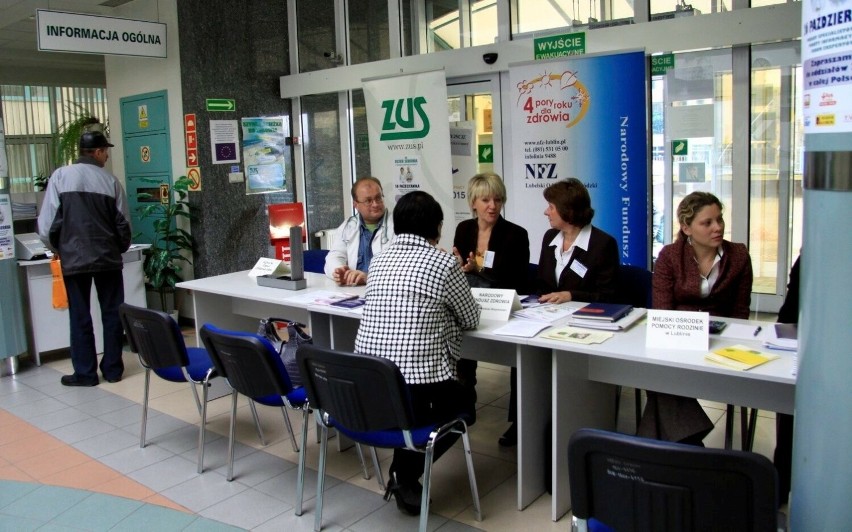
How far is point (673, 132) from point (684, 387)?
121 inches

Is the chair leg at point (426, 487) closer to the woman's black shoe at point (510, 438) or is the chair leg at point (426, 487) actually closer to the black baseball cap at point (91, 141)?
the woman's black shoe at point (510, 438)

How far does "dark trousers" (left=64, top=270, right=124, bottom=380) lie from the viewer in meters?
4.93

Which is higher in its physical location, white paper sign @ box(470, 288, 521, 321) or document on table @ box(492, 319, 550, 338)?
white paper sign @ box(470, 288, 521, 321)

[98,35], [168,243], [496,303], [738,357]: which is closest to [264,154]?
[168,243]

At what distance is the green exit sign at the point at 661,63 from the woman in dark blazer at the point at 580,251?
207cm

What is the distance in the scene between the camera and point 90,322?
497cm

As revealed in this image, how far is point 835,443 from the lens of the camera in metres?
1.51

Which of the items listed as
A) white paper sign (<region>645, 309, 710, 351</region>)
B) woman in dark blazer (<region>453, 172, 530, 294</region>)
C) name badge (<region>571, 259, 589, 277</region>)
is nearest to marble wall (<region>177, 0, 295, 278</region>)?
woman in dark blazer (<region>453, 172, 530, 294</region>)

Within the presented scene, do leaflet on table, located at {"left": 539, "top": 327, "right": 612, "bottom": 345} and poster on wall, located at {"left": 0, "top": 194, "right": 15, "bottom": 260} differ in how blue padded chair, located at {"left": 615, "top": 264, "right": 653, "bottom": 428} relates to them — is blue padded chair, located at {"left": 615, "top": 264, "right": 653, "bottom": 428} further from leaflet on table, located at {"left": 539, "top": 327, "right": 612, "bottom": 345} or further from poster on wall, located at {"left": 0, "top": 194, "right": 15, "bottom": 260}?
poster on wall, located at {"left": 0, "top": 194, "right": 15, "bottom": 260}

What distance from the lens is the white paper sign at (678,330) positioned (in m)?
2.52

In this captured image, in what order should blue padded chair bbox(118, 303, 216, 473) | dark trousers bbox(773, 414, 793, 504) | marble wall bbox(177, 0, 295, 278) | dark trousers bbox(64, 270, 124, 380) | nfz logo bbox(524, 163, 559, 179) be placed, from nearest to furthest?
dark trousers bbox(773, 414, 793, 504) < blue padded chair bbox(118, 303, 216, 473) < dark trousers bbox(64, 270, 124, 380) < nfz logo bbox(524, 163, 559, 179) < marble wall bbox(177, 0, 295, 278)

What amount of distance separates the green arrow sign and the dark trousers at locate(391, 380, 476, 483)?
4478 mm

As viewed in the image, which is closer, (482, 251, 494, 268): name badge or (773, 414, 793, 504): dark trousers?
(773, 414, 793, 504): dark trousers

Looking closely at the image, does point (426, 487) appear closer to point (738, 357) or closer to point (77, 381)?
point (738, 357)
